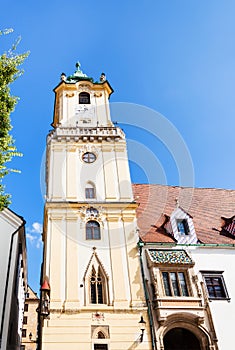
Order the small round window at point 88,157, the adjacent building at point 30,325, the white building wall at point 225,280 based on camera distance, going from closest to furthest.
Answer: the white building wall at point 225,280
the small round window at point 88,157
the adjacent building at point 30,325

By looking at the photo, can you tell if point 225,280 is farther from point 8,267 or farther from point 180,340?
point 8,267

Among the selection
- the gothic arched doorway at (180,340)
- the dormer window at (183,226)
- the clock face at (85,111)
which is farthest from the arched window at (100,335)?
the clock face at (85,111)

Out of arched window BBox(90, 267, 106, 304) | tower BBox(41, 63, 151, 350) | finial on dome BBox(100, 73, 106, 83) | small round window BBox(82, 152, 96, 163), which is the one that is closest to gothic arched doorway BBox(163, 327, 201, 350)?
tower BBox(41, 63, 151, 350)

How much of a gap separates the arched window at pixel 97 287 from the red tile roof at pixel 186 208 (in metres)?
3.73

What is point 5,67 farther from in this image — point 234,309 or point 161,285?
point 234,309

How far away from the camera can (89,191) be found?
2231 cm

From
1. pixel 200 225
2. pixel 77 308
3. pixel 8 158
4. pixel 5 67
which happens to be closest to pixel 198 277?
pixel 200 225

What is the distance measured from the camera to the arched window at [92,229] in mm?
19938

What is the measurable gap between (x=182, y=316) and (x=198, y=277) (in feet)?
8.44

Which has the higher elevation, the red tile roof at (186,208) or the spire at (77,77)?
the spire at (77,77)

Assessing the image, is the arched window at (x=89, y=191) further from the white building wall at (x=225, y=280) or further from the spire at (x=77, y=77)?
the spire at (x=77, y=77)

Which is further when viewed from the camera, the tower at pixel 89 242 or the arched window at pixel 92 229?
the arched window at pixel 92 229

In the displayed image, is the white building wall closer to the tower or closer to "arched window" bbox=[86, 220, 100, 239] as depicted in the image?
the tower

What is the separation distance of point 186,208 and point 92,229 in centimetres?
844
